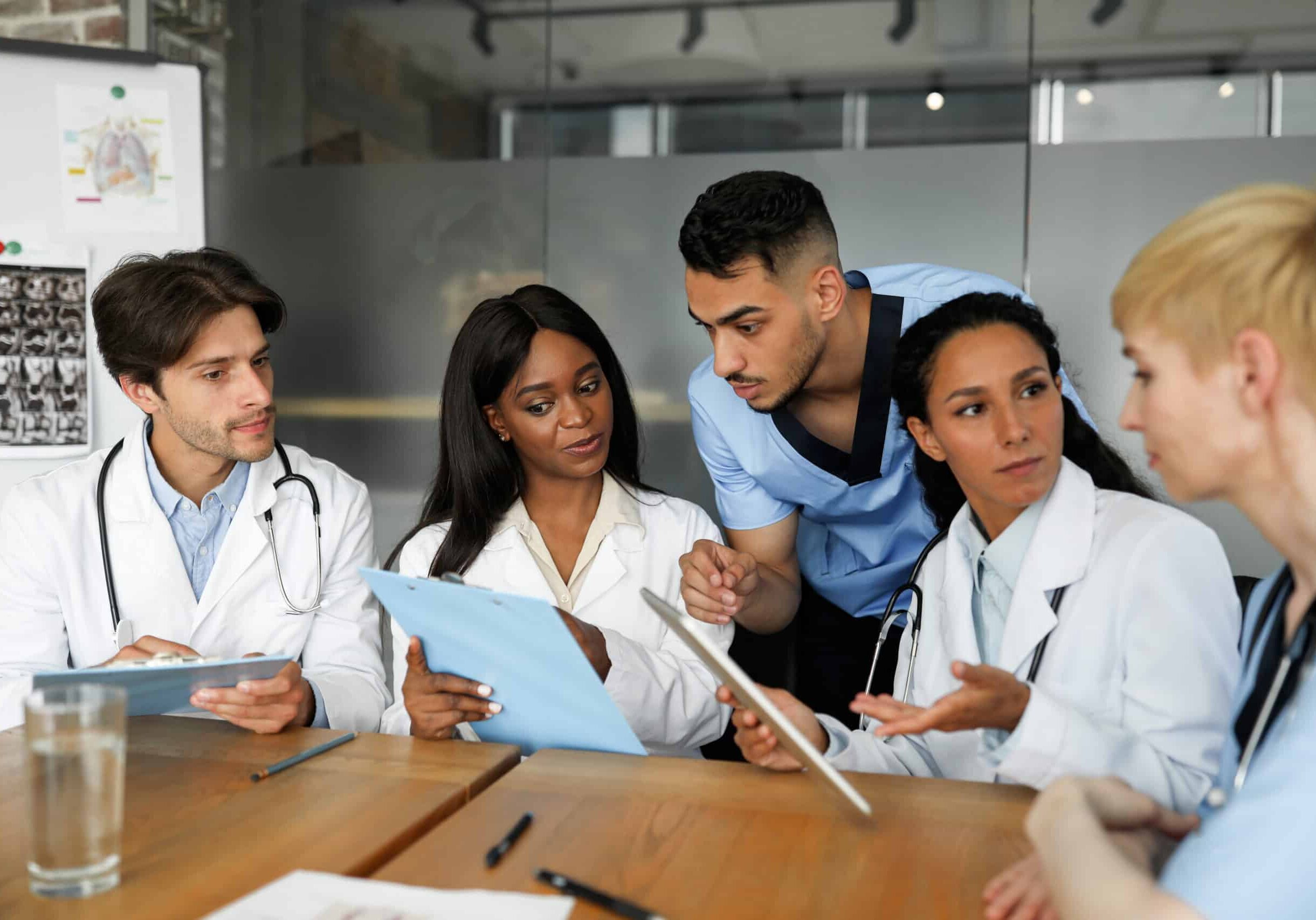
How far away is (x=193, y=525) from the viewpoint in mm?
2201

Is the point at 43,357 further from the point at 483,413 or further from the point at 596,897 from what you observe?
the point at 596,897

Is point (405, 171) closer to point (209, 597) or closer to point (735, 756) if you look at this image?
point (209, 597)

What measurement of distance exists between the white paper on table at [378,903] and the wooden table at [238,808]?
1.6 inches

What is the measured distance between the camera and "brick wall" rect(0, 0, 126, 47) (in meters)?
3.34

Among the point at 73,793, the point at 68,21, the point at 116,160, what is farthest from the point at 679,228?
the point at 73,793

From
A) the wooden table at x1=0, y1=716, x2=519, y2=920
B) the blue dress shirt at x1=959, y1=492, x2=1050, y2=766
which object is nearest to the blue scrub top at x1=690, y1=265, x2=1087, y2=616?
the blue dress shirt at x1=959, y1=492, x2=1050, y2=766

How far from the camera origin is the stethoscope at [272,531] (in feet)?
6.73

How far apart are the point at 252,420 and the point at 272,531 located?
22 cm

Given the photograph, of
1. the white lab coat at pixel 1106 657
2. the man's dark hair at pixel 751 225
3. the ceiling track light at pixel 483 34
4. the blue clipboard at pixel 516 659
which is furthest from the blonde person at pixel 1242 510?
the ceiling track light at pixel 483 34

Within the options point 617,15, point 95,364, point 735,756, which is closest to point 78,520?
point 95,364

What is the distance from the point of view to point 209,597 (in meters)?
2.08

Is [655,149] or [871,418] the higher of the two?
[655,149]

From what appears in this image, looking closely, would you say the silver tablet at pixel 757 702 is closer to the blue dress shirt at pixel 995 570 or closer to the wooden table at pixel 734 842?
the wooden table at pixel 734 842

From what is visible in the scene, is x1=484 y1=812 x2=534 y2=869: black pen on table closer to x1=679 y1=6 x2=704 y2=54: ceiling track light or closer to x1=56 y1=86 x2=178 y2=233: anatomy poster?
x1=56 y1=86 x2=178 y2=233: anatomy poster
